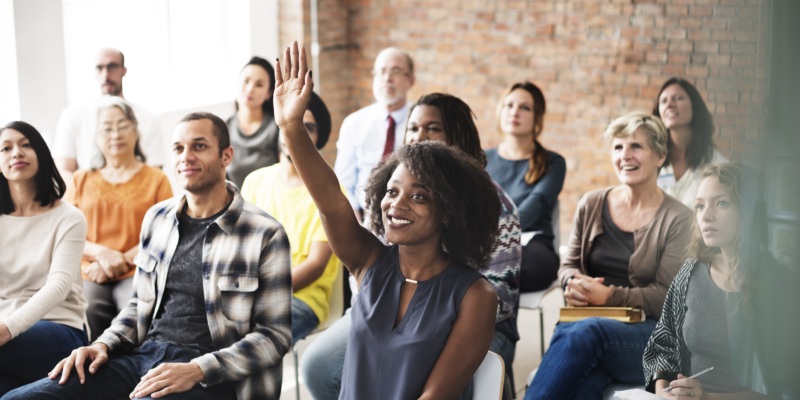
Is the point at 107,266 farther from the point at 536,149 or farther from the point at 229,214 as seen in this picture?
the point at 536,149

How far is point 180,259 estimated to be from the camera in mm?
2713

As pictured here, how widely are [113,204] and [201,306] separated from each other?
47.4 inches

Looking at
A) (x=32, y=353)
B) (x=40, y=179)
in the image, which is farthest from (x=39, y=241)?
(x=32, y=353)

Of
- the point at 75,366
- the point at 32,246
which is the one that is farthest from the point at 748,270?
the point at 32,246

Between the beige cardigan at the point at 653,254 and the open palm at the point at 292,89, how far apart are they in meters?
1.41

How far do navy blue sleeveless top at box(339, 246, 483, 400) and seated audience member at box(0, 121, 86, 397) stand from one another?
1.25m

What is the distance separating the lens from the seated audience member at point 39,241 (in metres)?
2.97

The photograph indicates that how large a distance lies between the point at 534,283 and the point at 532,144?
2.42 feet

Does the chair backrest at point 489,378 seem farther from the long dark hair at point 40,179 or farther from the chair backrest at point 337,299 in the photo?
the long dark hair at point 40,179

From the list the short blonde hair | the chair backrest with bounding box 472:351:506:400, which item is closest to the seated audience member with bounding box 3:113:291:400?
the chair backrest with bounding box 472:351:506:400

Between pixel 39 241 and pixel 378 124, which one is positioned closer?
pixel 39 241

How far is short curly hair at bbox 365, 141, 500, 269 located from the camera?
2.20m

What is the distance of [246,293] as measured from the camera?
264 centimetres

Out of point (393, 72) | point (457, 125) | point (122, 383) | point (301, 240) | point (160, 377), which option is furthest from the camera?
point (393, 72)
